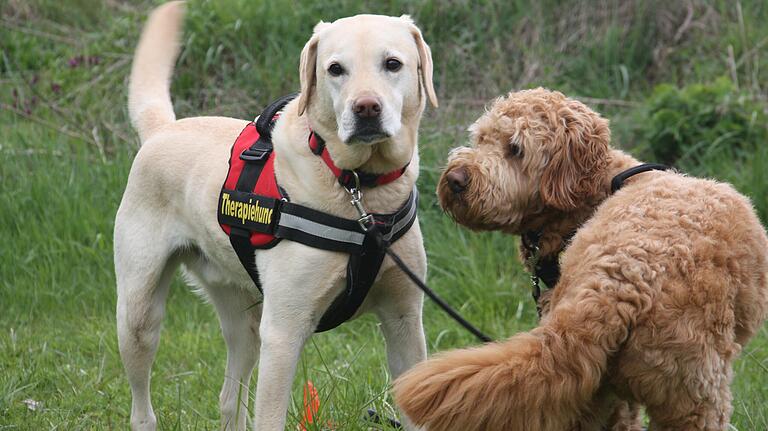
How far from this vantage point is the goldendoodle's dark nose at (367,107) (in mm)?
3586

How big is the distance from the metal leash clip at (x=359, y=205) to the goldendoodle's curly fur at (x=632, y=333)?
76 centimetres

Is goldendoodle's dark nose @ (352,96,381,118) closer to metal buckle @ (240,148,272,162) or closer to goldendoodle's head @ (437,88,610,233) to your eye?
goldendoodle's head @ (437,88,610,233)

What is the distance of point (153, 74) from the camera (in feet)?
16.3

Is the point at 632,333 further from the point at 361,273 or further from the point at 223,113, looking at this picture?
the point at 223,113

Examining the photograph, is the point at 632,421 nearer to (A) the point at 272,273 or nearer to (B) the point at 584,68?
(A) the point at 272,273

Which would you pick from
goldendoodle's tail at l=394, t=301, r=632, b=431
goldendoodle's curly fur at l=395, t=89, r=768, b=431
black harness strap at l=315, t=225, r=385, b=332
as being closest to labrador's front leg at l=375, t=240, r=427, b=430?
black harness strap at l=315, t=225, r=385, b=332

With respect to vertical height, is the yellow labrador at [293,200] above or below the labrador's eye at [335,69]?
below

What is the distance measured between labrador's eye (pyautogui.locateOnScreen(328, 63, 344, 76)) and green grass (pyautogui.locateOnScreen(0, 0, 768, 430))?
4.61 ft

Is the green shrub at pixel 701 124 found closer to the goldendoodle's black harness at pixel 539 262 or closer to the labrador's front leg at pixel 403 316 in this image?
the goldendoodle's black harness at pixel 539 262

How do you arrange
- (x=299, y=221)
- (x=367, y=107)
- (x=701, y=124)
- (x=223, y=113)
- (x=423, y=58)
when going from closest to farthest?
(x=367, y=107), (x=299, y=221), (x=423, y=58), (x=701, y=124), (x=223, y=113)

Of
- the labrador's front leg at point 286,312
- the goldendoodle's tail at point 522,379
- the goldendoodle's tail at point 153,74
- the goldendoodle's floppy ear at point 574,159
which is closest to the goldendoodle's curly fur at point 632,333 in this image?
the goldendoodle's tail at point 522,379

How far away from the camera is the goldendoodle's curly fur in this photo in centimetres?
298

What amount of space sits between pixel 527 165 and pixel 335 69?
783mm

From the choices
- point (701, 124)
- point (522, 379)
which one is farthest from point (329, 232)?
point (701, 124)
